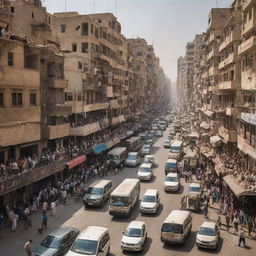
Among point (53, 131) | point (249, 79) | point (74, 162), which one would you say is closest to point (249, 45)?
point (249, 79)

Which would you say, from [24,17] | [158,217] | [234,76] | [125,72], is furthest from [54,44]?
[125,72]

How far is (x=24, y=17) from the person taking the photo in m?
40.3

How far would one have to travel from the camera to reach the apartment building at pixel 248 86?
113 feet

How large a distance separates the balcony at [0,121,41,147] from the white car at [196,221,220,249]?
16.8m

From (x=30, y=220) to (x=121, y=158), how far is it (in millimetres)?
25229

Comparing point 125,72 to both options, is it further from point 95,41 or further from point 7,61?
point 7,61

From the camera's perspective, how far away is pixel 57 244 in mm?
21688

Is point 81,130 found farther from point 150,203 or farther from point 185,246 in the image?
point 185,246

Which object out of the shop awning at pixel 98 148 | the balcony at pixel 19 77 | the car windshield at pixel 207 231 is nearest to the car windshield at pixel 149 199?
the car windshield at pixel 207 231

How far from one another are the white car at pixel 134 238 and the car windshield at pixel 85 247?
290 cm

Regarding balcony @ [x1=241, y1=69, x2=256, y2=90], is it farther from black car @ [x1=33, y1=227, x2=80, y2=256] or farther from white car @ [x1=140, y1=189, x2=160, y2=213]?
black car @ [x1=33, y1=227, x2=80, y2=256]

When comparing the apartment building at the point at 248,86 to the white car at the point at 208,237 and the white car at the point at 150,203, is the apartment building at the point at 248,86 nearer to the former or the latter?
the white car at the point at 150,203

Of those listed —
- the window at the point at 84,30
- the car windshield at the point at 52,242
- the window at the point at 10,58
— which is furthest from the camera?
the window at the point at 84,30

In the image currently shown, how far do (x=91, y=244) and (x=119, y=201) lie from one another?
30.2ft
